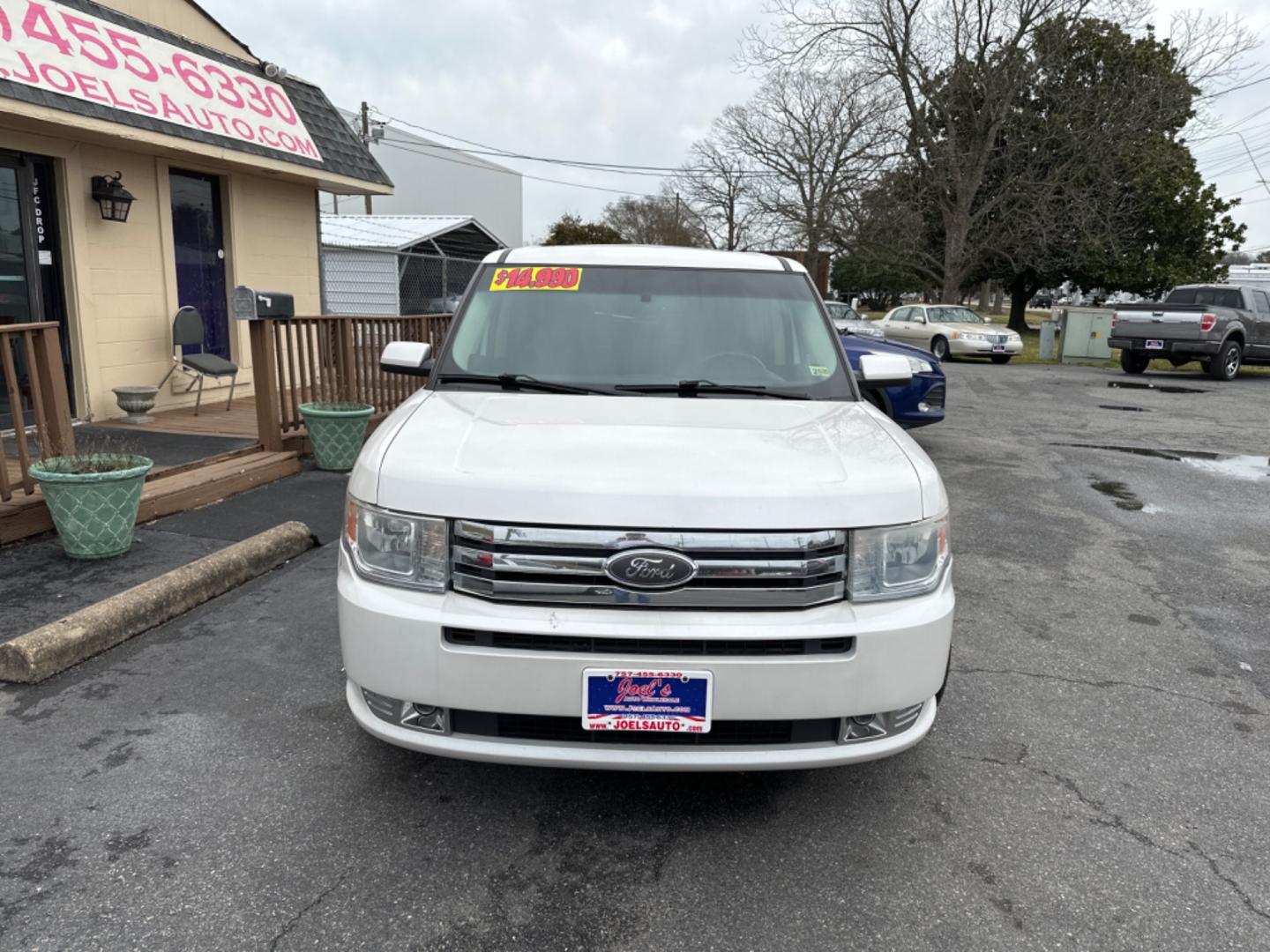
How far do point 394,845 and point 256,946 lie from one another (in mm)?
475

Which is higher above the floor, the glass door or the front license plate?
the glass door

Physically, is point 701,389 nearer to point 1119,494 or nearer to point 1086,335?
point 1119,494

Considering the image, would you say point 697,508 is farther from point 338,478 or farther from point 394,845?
point 338,478

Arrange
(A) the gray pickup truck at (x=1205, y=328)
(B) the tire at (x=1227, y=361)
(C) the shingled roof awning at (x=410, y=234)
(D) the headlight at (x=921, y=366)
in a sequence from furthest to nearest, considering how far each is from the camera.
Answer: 1. (C) the shingled roof awning at (x=410, y=234)
2. (B) the tire at (x=1227, y=361)
3. (A) the gray pickup truck at (x=1205, y=328)
4. (D) the headlight at (x=921, y=366)

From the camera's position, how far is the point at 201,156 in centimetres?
888

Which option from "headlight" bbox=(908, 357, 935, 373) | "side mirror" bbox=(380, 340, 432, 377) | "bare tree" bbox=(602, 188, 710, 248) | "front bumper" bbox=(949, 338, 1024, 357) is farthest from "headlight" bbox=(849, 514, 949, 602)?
"bare tree" bbox=(602, 188, 710, 248)

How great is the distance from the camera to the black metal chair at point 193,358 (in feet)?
29.1

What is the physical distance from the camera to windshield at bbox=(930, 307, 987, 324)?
22.8 metres

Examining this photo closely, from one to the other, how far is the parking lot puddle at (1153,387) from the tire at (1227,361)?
1.64 m

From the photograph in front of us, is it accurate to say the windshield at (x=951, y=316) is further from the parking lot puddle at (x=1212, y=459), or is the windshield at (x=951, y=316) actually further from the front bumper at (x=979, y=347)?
the parking lot puddle at (x=1212, y=459)

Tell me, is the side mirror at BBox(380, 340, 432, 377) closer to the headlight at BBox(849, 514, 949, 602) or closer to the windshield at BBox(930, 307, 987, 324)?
the headlight at BBox(849, 514, 949, 602)

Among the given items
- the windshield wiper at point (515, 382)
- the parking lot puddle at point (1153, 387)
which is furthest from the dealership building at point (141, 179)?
the parking lot puddle at point (1153, 387)

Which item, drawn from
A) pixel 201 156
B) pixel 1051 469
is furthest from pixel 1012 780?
pixel 201 156

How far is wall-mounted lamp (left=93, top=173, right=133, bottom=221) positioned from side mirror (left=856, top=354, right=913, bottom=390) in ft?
24.2
